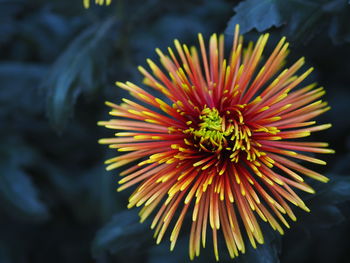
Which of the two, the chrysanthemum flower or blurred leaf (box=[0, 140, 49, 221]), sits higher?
blurred leaf (box=[0, 140, 49, 221])

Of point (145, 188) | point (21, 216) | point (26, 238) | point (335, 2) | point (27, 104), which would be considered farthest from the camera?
point (26, 238)

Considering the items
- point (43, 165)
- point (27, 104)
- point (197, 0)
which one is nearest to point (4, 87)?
point (27, 104)

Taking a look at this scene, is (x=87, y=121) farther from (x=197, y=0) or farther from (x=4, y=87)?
(x=197, y=0)

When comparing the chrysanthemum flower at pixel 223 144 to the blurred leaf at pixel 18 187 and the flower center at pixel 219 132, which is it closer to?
the flower center at pixel 219 132

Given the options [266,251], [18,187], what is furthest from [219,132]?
[18,187]

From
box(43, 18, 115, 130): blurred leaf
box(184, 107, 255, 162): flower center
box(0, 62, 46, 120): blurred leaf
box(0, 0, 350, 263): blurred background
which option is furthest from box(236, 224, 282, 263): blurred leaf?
box(0, 62, 46, 120): blurred leaf

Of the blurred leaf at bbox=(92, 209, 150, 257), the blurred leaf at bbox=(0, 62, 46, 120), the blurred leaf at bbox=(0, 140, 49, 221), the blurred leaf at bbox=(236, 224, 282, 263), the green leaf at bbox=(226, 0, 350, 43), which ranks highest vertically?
the blurred leaf at bbox=(0, 62, 46, 120)

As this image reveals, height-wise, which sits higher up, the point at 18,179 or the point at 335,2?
the point at 18,179

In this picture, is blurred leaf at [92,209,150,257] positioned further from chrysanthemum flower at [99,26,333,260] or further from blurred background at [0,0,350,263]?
chrysanthemum flower at [99,26,333,260]
